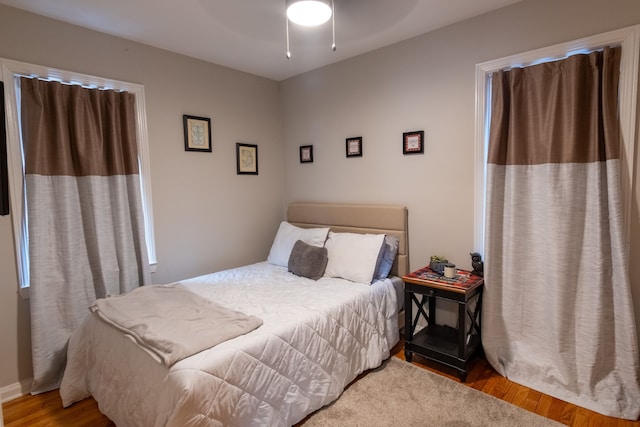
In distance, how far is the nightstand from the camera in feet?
7.60

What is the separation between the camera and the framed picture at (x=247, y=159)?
11.6 feet

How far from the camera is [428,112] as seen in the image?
2771 millimetres

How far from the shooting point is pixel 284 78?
3.83 metres

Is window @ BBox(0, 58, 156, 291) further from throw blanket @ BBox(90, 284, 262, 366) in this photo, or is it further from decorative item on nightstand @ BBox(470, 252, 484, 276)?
decorative item on nightstand @ BBox(470, 252, 484, 276)

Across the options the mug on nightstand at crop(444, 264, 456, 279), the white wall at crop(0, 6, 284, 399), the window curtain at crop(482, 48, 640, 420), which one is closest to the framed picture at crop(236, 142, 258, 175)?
the white wall at crop(0, 6, 284, 399)

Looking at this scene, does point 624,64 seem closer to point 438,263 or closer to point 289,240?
point 438,263

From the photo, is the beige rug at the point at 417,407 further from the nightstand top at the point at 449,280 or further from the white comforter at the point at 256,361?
the nightstand top at the point at 449,280

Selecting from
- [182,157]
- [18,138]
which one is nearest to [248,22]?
[182,157]

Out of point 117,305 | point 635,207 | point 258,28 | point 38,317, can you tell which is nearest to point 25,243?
point 38,317

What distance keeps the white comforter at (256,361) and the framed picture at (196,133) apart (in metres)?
1.27

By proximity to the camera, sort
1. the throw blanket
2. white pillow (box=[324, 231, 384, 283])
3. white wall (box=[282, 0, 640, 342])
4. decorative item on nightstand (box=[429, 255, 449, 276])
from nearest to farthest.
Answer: the throw blanket, white wall (box=[282, 0, 640, 342]), decorative item on nightstand (box=[429, 255, 449, 276]), white pillow (box=[324, 231, 384, 283])

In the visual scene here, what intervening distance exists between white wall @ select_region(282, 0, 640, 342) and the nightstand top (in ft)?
0.64

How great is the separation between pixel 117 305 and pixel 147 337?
0.58m

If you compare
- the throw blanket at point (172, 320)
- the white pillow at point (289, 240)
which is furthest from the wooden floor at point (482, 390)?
the white pillow at point (289, 240)
